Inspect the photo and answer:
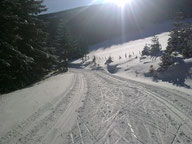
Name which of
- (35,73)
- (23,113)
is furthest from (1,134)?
(35,73)

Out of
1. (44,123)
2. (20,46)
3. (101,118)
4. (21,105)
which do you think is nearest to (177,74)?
(101,118)

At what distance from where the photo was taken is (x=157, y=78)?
1166 centimetres

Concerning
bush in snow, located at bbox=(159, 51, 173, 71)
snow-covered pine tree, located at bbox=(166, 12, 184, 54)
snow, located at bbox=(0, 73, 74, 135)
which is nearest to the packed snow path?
snow, located at bbox=(0, 73, 74, 135)

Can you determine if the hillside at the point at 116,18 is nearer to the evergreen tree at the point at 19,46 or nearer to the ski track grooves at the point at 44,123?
the evergreen tree at the point at 19,46

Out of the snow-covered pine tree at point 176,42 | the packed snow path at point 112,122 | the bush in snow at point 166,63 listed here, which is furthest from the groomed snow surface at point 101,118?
the snow-covered pine tree at point 176,42

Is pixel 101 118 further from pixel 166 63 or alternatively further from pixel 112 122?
pixel 166 63

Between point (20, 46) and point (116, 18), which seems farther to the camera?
point (116, 18)

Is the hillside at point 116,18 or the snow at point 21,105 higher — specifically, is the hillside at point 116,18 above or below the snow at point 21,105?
above

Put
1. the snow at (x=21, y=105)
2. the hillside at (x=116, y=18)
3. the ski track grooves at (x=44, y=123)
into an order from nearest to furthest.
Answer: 1. the ski track grooves at (x=44, y=123)
2. the snow at (x=21, y=105)
3. the hillside at (x=116, y=18)

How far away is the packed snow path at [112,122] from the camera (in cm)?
437

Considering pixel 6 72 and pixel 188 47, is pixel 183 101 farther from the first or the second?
pixel 6 72

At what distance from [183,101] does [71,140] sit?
478 cm

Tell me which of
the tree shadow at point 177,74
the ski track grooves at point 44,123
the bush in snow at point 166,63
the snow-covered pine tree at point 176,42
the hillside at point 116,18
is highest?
the hillside at point 116,18

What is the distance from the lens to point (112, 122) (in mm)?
5246
